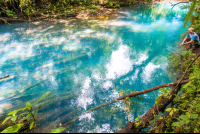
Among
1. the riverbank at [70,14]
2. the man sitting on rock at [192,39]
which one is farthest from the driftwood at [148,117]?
the riverbank at [70,14]

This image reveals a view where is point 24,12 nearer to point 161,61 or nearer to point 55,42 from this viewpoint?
point 55,42

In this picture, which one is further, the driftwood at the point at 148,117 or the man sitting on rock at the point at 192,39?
the man sitting on rock at the point at 192,39

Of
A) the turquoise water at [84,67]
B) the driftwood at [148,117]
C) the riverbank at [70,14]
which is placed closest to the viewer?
the driftwood at [148,117]

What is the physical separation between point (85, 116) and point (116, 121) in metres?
0.70

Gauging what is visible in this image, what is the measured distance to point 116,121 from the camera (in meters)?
2.65

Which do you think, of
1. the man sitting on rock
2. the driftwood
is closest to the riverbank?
the man sitting on rock

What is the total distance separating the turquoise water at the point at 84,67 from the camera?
2.90m

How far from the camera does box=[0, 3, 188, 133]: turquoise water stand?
2904 mm

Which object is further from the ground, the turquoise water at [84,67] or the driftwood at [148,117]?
the driftwood at [148,117]

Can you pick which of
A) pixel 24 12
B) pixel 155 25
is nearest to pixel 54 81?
pixel 155 25

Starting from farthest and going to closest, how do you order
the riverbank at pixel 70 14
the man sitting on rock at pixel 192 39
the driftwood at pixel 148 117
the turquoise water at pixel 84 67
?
the riverbank at pixel 70 14 → the man sitting on rock at pixel 192 39 → the turquoise water at pixel 84 67 → the driftwood at pixel 148 117

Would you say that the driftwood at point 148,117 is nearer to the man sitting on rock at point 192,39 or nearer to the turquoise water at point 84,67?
the turquoise water at point 84,67

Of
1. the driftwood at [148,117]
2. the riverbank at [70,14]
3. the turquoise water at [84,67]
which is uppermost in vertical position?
the riverbank at [70,14]

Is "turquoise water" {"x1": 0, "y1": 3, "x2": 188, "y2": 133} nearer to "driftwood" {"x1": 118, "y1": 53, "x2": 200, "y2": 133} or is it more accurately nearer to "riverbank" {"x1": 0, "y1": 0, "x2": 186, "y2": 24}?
"driftwood" {"x1": 118, "y1": 53, "x2": 200, "y2": 133}
